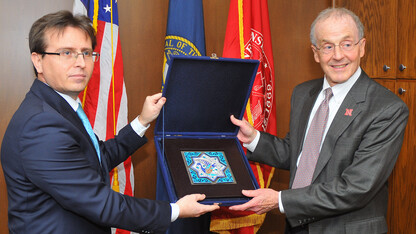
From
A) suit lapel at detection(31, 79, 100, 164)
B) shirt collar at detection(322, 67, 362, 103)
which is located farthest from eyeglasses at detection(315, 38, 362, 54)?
suit lapel at detection(31, 79, 100, 164)

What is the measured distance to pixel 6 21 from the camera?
2.88m

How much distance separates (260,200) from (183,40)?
1436 mm

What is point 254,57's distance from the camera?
3.06 meters

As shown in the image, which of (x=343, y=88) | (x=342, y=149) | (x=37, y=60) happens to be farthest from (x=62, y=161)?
(x=343, y=88)

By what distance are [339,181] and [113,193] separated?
1103 mm

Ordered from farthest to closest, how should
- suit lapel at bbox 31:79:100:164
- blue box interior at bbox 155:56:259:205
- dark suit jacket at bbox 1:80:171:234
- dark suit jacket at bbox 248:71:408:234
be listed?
blue box interior at bbox 155:56:259:205 → dark suit jacket at bbox 248:71:408:234 → suit lapel at bbox 31:79:100:164 → dark suit jacket at bbox 1:80:171:234

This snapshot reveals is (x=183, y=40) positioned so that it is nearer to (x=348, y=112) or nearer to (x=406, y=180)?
(x=348, y=112)

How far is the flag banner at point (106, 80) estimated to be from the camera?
2.83 metres

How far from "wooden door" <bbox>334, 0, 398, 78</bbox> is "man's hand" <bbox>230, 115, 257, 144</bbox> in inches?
44.9

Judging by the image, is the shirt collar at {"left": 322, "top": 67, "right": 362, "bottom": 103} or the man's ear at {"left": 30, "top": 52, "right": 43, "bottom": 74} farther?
the shirt collar at {"left": 322, "top": 67, "right": 362, "bottom": 103}

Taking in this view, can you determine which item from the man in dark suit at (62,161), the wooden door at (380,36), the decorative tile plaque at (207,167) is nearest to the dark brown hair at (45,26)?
the man in dark suit at (62,161)

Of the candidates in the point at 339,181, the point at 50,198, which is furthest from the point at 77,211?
the point at 339,181

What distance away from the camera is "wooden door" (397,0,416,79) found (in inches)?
111

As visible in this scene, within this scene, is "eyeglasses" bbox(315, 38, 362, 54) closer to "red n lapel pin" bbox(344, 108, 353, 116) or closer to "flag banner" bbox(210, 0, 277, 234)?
"red n lapel pin" bbox(344, 108, 353, 116)
